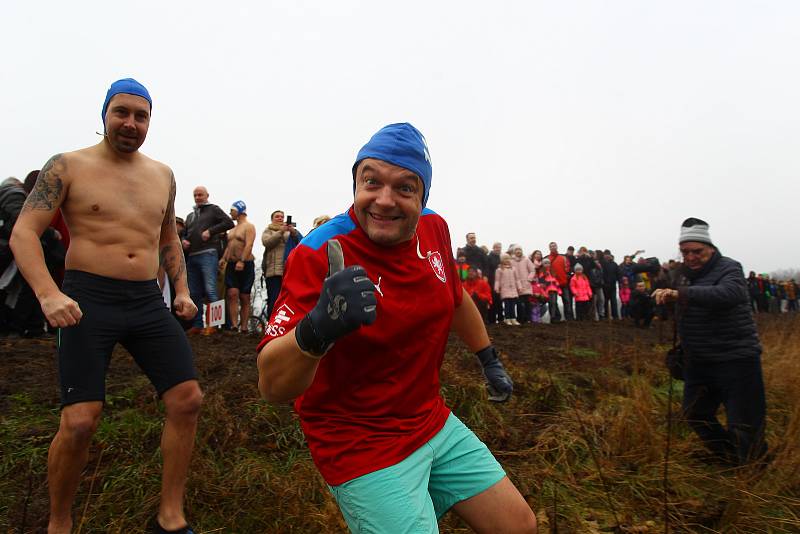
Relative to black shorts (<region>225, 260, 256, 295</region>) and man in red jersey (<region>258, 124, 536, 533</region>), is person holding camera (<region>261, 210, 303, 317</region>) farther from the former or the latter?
man in red jersey (<region>258, 124, 536, 533</region>)

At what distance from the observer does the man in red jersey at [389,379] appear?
1653mm

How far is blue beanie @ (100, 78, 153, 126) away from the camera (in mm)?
2617

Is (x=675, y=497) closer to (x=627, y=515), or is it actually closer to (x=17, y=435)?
(x=627, y=515)

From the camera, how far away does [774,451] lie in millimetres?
4102

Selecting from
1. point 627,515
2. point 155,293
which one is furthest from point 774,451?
point 155,293

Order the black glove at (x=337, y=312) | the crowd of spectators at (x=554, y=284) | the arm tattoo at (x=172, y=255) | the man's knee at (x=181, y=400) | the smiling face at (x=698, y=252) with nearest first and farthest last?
the black glove at (x=337, y=312)
the man's knee at (x=181, y=400)
the arm tattoo at (x=172, y=255)
the smiling face at (x=698, y=252)
the crowd of spectators at (x=554, y=284)

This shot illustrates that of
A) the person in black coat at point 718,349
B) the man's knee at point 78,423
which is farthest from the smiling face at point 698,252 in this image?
the man's knee at point 78,423

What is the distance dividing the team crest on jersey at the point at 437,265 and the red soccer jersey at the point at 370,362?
86mm

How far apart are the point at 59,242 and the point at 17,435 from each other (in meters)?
2.72

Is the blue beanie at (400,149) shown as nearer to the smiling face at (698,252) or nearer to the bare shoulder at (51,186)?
the bare shoulder at (51,186)

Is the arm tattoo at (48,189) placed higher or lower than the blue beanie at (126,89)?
lower

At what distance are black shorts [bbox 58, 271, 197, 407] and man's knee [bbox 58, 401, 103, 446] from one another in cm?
4

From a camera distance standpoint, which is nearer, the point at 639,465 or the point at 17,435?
the point at 17,435

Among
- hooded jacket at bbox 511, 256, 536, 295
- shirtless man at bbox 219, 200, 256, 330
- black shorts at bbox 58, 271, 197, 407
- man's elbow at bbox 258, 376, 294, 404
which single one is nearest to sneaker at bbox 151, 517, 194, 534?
black shorts at bbox 58, 271, 197, 407
